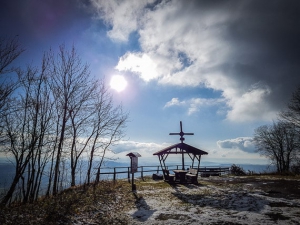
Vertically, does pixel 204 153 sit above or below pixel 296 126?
below

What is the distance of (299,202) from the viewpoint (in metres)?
7.94

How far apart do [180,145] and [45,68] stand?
44.9 ft

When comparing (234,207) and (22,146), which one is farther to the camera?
(22,146)

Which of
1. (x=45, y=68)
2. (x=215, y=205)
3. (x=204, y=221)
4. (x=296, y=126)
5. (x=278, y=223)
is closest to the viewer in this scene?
(x=278, y=223)

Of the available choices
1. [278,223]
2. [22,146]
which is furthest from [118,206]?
[22,146]

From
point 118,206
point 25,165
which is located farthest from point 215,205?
point 25,165

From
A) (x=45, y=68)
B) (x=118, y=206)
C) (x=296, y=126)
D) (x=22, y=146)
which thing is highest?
(x=45, y=68)

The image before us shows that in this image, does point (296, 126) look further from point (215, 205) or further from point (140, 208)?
point (140, 208)

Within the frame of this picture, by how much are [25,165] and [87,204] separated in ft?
18.9

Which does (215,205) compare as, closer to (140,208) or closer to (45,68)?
(140,208)

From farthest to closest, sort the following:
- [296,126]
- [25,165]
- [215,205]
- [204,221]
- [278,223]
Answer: [296,126] < [25,165] < [215,205] < [204,221] < [278,223]

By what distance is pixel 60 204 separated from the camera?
8094mm

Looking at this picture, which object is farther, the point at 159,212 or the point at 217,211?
the point at 159,212

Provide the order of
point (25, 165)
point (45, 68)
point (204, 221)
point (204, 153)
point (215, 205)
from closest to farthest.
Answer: point (204, 221), point (215, 205), point (25, 165), point (45, 68), point (204, 153)
